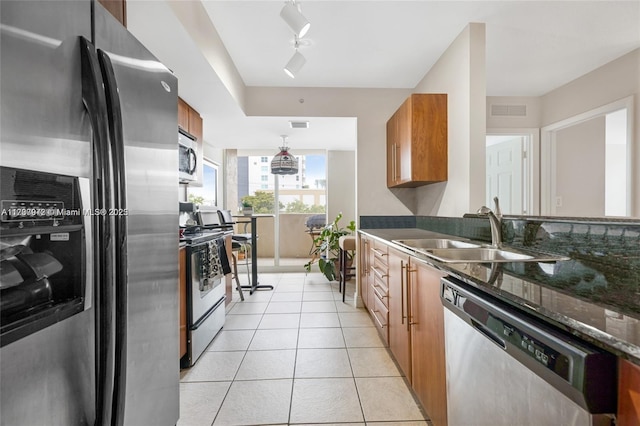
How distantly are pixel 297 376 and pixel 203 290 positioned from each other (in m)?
0.99

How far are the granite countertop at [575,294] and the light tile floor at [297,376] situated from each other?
1.07m

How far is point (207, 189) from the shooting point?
4527 mm

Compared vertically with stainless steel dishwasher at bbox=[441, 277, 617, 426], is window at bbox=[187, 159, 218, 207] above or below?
above

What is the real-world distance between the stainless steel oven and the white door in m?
3.23

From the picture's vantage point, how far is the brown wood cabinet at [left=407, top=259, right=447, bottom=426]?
50.9 inches

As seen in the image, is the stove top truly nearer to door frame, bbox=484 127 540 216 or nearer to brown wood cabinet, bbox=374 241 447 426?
brown wood cabinet, bbox=374 241 447 426

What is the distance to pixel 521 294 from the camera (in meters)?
0.79

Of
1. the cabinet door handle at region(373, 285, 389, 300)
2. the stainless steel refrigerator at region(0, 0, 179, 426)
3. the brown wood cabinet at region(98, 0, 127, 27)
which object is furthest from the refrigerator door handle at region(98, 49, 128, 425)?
the cabinet door handle at region(373, 285, 389, 300)

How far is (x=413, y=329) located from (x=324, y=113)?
261 centimetres

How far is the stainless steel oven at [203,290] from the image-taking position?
6.97 feet

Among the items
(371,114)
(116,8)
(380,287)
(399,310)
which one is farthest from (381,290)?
(116,8)

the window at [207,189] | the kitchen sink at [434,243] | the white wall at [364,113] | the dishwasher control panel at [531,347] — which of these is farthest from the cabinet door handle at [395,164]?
the window at [207,189]

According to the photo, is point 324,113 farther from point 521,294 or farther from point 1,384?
point 1,384

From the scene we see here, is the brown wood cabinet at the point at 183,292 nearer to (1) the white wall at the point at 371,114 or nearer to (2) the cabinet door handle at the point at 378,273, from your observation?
(2) the cabinet door handle at the point at 378,273
